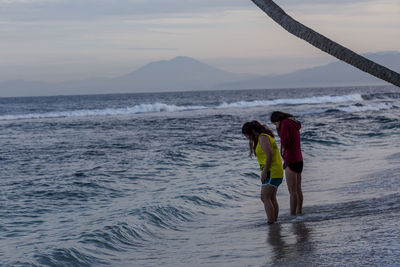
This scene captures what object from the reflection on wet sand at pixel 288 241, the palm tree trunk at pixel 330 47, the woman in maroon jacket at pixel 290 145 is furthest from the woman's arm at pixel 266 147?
the palm tree trunk at pixel 330 47

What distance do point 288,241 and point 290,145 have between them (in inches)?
63.2

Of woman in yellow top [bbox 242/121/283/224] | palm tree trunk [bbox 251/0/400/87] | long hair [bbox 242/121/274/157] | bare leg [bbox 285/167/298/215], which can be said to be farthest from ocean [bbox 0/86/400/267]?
palm tree trunk [bbox 251/0/400/87]

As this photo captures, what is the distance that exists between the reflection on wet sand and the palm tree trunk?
7.91 ft

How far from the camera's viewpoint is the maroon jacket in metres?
7.31

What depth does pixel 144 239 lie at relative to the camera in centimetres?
784

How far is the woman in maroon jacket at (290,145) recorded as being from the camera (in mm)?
7320

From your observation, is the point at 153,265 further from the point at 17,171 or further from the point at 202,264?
the point at 17,171

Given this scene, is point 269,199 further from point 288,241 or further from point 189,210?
point 189,210

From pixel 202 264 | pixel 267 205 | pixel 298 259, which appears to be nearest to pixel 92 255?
pixel 202 264

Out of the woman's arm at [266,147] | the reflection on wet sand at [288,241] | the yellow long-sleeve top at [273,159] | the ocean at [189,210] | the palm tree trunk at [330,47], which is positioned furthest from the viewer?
the yellow long-sleeve top at [273,159]

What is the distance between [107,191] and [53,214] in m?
2.27

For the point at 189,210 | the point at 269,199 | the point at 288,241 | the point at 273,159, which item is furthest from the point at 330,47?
the point at 189,210

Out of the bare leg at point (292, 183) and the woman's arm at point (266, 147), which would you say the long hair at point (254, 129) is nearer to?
the woman's arm at point (266, 147)

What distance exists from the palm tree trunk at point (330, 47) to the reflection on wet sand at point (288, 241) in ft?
7.91
